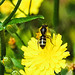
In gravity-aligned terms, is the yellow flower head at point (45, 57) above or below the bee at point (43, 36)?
below

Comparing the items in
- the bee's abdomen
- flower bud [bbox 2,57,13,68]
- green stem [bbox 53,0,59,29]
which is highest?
green stem [bbox 53,0,59,29]

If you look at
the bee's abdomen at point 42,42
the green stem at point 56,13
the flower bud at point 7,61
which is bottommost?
the flower bud at point 7,61

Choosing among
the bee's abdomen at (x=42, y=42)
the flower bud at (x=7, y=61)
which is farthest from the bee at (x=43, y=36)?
the flower bud at (x=7, y=61)

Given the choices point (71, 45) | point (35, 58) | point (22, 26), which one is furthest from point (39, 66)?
point (71, 45)

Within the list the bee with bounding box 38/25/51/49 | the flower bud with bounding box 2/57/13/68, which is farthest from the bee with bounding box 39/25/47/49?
the flower bud with bounding box 2/57/13/68

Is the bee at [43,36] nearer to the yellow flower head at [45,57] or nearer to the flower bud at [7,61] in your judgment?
the yellow flower head at [45,57]

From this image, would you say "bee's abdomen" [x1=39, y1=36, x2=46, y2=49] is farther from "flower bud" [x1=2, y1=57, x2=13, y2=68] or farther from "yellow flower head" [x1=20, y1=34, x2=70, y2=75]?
"flower bud" [x1=2, y1=57, x2=13, y2=68]

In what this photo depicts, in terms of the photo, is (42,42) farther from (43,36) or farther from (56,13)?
(56,13)

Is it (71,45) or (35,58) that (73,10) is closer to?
(71,45)

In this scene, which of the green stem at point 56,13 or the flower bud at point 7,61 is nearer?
the flower bud at point 7,61
